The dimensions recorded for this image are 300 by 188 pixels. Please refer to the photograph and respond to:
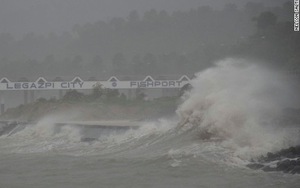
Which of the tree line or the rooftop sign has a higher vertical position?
the tree line

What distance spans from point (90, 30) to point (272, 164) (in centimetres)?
12346

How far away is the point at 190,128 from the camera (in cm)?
2155

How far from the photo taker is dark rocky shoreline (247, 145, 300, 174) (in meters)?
14.6

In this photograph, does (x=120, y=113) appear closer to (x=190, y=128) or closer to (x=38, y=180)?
(x=190, y=128)

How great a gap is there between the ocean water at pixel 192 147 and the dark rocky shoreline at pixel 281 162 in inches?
13.1

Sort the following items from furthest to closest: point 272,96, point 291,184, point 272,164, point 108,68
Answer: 1. point 108,68
2. point 272,96
3. point 272,164
4. point 291,184

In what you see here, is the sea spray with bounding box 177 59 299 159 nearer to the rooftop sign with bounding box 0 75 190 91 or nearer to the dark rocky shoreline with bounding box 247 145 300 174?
the dark rocky shoreline with bounding box 247 145 300 174

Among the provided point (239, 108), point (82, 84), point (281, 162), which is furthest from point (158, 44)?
point (281, 162)

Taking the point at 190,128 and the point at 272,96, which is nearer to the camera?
the point at 190,128

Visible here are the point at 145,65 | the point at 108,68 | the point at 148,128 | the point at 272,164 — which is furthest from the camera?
the point at 108,68

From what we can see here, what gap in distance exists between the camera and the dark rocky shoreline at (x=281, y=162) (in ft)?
47.7

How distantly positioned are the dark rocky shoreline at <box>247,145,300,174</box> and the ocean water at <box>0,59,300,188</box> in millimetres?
332

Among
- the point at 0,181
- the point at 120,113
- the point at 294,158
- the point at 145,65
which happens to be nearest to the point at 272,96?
the point at 294,158

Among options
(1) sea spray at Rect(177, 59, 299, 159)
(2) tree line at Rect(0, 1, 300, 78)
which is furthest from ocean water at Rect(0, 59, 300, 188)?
(2) tree line at Rect(0, 1, 300, 78)
